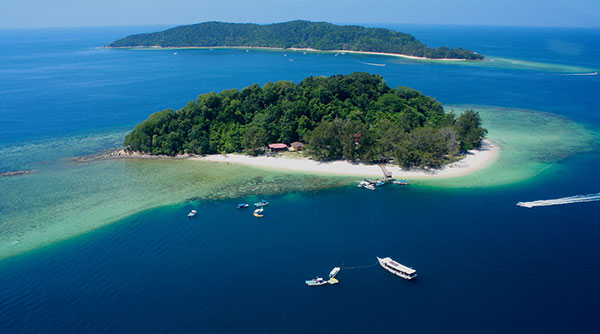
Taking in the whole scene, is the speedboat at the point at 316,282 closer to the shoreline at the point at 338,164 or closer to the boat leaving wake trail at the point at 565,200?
the shoreline at the point at 338,164

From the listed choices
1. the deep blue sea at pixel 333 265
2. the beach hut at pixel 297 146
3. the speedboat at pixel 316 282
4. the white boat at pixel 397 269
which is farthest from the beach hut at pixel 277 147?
the speedboat at pixel 316 282

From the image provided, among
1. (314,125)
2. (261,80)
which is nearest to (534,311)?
(314,125)

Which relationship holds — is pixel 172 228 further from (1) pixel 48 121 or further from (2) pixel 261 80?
(2) pixel 261 80

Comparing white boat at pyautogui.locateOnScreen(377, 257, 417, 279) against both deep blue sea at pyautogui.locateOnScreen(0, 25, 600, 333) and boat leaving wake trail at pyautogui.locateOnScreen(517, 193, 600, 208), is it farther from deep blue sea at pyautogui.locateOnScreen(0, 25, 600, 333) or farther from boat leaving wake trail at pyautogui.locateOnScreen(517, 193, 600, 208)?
boat leaving wake trail at pyautogui.locateOnScreen(517, 193, 600, 208)

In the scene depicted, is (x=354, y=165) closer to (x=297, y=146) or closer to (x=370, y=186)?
(x=370, y=186)

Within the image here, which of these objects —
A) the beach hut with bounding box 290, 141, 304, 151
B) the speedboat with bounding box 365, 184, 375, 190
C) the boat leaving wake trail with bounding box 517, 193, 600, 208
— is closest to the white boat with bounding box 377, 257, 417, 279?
the speedboat with bounding box 365, 184, 375, 190

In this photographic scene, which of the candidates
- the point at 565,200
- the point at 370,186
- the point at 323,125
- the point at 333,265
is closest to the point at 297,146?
the point at 323,125
